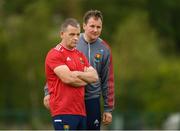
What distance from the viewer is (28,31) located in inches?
1225

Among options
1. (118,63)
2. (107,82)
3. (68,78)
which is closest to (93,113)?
(107,82)

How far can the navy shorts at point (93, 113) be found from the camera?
951cm

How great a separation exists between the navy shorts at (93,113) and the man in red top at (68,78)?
0.61m

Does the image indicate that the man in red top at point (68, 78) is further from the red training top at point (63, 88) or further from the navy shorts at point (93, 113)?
the navy shorts at point (93, 113)

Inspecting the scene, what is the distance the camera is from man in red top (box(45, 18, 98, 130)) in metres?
8.67

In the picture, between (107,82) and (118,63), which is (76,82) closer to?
(107,82)

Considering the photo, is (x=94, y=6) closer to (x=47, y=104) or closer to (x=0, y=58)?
(x=0, y=58)

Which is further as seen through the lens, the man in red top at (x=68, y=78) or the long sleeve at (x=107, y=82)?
the long sleeve at (x=107, y=82)

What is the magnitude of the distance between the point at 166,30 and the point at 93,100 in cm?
2789

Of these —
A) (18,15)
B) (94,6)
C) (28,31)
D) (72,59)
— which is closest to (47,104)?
(72,59)

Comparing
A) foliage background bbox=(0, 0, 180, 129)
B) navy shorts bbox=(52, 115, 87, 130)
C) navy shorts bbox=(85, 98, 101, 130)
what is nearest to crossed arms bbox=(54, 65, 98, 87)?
navy shorts bbox=(52, 115, 87, 130)

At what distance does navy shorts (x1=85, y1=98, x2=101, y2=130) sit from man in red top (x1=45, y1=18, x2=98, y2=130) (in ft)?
1.99

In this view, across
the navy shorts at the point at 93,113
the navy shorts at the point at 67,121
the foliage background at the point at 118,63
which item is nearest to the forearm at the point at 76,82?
the navy shorts at the point at 67,121

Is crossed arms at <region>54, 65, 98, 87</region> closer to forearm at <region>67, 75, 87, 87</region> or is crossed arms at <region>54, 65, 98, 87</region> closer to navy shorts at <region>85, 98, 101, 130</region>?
forearm at <region>67, 75, 87, 87</region>
